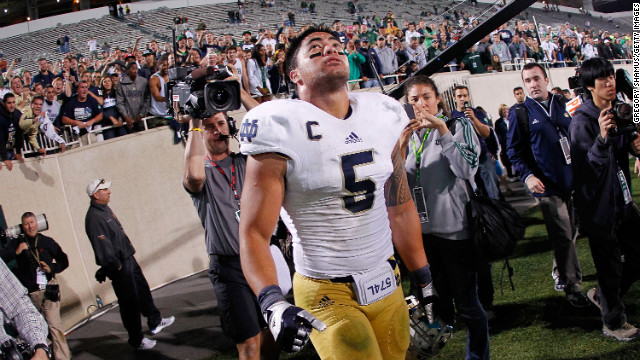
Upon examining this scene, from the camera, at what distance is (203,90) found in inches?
142

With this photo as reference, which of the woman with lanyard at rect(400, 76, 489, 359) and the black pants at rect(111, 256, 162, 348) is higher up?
the woman with lanyard at rect(400, 76, 489, 359)

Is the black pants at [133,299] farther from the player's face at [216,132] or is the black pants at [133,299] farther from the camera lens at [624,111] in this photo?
the camera lens at [624,111]

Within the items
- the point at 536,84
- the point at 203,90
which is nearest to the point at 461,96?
the point at 536,84

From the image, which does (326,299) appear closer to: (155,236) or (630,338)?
(630,338)

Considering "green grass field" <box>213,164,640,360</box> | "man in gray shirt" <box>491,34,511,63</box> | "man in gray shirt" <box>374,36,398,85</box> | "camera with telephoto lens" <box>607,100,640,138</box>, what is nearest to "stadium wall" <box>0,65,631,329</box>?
"man in gray shirt" <box>374,36,398,85</box>

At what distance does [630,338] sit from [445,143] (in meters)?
2.08

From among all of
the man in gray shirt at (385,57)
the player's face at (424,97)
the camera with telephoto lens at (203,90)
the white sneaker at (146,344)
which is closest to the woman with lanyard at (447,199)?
the player's face at (424,97)

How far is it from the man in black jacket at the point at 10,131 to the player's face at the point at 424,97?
24.5ft

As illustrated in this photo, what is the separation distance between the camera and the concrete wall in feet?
31.1

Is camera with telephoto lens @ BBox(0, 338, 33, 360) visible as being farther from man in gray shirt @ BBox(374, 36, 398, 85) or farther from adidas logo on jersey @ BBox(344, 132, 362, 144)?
man in gray shirt @ BBox(374, 36, 398, 85)

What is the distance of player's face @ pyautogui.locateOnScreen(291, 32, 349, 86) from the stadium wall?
7844 millimetres

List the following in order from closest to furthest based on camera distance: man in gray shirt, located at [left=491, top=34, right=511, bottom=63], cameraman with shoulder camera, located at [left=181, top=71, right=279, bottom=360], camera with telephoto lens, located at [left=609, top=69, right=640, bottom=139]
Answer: camera with telephoto lens, located at [left=609, top=69, right=640, bottom=139] < cameraman with shoulder camera, located at [left=181, top=71, right=279, bottom=360] < man in gray shirt, located at [left=491, top=34, right=511, bottom=63]

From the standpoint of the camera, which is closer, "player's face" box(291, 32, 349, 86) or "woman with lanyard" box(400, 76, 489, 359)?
"player's face" box(291, 32, 349, 86)

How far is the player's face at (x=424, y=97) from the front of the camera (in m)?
4.28
